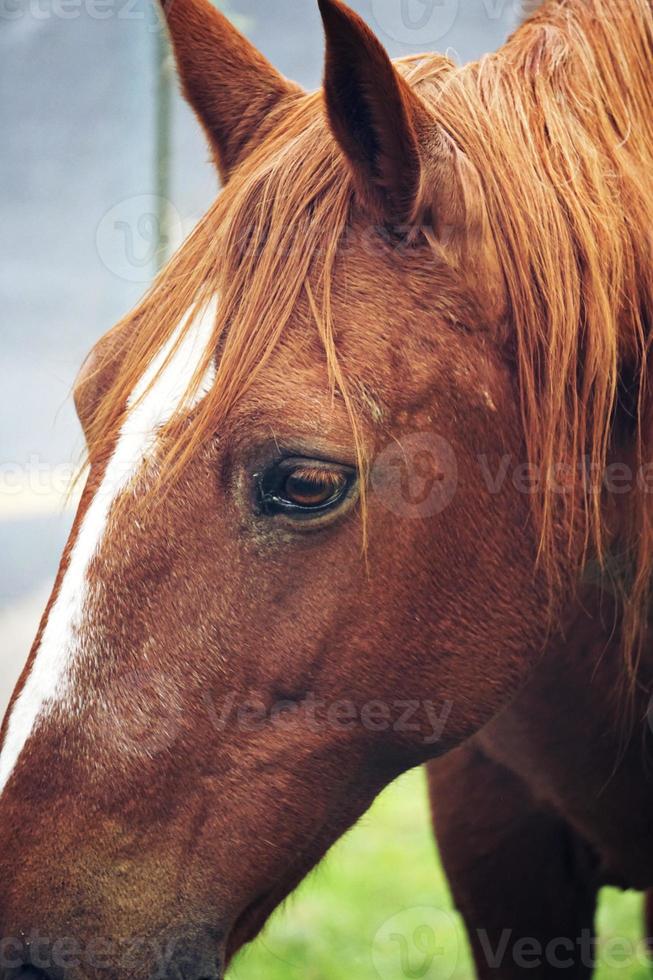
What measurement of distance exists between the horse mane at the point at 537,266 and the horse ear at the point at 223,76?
0.57 ft

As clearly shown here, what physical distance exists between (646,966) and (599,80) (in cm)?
286

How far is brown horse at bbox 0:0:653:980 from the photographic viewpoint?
3.87 ft

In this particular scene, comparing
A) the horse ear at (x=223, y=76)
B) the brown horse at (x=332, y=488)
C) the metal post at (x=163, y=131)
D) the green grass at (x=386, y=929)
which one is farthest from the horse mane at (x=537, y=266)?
the metal post at (x=163, y=131)

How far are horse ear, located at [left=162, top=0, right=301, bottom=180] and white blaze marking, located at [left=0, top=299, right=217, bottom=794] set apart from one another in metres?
0.49

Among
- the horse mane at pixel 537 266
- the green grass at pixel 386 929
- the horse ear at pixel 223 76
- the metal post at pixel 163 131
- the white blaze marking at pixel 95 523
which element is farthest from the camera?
the metal post at pixel 163 131

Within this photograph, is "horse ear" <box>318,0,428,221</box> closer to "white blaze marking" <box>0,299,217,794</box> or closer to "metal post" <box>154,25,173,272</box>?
"white blaze marking" <box>0,299,217,794</box>

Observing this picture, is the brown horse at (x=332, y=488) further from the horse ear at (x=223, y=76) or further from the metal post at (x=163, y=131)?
the metal post at (x=163, y=131)

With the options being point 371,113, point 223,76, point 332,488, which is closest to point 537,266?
point 371,113

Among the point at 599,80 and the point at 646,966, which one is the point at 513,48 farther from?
the point at 646,966

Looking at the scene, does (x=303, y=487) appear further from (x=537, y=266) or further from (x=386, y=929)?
(x=386, y=929)

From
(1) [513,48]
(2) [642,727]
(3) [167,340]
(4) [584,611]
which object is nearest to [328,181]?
(3) [167,340]

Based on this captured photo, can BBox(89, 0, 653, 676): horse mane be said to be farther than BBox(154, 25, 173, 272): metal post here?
No

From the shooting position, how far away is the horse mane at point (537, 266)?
130cm

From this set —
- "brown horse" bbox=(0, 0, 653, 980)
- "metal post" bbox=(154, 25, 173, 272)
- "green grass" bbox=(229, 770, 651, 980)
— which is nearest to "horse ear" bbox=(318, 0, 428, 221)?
"brown horse" bbox=(0, 0, 653, 980)
